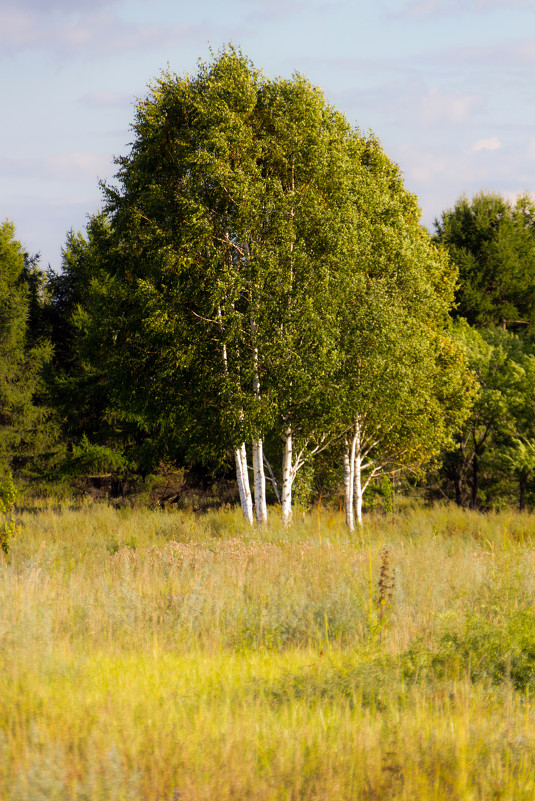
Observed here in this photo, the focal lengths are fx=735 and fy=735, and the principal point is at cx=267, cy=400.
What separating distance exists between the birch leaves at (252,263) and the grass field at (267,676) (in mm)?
6330

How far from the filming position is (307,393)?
16.8 m

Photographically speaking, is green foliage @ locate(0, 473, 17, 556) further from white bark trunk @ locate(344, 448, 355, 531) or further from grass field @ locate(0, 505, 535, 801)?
white bark trunk @ locate(344, 448, 355, 531)

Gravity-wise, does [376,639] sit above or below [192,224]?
below

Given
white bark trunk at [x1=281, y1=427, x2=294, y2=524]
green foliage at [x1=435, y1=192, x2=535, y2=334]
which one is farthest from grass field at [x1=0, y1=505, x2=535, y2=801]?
green foliage at [x1=435, y1=192, x2=535, y2=334]

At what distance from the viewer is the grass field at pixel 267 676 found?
3.95 m

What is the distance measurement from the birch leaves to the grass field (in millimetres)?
6330

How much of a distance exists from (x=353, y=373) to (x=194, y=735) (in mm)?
14104

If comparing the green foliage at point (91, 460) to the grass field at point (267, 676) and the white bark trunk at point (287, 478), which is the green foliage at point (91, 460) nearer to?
the white bark trunk at point (287, 478)

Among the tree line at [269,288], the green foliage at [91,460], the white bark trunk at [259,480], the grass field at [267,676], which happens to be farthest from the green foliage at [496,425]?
the grass field at [267,676]

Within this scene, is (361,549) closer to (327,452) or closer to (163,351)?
(163,351)

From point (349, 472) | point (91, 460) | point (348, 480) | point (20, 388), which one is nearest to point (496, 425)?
point (349, 472)

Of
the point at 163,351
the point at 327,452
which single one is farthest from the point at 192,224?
the point at 327,452

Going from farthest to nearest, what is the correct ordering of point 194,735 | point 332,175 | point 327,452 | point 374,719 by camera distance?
point 327,452
point 332,175
point 374,719
point 194,735

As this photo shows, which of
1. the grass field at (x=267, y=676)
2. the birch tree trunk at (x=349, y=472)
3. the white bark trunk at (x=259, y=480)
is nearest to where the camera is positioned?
the grass field at (x=267, y=676)
